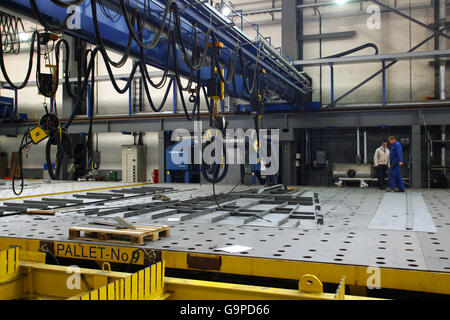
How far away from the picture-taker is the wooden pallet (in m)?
2.42

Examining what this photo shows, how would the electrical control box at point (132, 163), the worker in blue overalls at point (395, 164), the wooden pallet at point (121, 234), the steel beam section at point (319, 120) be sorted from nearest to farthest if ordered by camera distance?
1. the wooden pallet at point (121, 234)
2. the worker in blue overalls at point (395, 164)
3. the steel beam section at point (319, 120)
4. the electrical control box at point (132, 163)

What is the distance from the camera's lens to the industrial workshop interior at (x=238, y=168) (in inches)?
78.0

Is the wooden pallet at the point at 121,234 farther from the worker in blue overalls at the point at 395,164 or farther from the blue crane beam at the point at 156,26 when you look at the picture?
the worker in blue overalls at the point at 395,164

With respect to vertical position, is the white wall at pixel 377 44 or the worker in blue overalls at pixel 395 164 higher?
the white wall at pixel 377 44

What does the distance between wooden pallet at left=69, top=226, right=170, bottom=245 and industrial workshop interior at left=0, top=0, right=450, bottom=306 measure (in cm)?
2

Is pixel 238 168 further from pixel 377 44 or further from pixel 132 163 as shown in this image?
pixel 377 44

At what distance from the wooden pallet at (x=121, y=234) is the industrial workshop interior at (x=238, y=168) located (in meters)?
0.02

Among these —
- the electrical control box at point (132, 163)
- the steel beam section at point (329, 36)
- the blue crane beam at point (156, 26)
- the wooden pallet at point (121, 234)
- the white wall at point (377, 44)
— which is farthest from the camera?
the electrical control box at point (132, 163)

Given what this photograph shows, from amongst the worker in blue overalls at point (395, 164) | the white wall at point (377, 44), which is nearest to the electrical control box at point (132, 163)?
the white wall at point (377, 44)

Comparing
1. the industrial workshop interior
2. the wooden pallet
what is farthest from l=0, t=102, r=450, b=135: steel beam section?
the wooden pallet

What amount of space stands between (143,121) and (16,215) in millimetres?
7770

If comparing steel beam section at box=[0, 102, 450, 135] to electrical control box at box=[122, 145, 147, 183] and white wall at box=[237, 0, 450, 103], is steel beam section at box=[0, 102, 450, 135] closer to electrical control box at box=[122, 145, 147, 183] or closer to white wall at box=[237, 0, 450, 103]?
electrical control box at box=[122, 145, 147, 183]

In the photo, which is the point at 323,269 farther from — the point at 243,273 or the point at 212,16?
the point at 212,16

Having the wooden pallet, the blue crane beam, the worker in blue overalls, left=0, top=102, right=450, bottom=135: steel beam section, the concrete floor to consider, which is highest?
the blue crane beam
